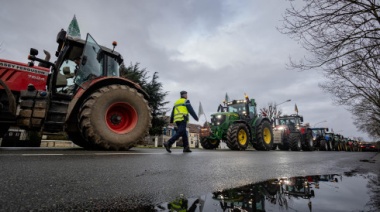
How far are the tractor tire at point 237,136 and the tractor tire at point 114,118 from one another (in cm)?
534

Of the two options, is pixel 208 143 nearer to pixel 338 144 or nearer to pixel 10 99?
pixel 10 99

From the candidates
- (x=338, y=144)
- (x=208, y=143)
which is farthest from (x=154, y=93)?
(x=338, y=144)

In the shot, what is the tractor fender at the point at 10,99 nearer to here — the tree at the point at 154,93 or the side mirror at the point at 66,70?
the side mirror at the point at 66,70

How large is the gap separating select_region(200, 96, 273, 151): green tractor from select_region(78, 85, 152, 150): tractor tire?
19.8 feet

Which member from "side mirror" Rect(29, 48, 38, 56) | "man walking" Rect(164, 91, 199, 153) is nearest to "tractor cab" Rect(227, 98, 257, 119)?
"man walking" Rect(164, 91, 199, 153)

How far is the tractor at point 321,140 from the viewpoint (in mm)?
20922

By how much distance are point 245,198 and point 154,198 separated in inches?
18.0

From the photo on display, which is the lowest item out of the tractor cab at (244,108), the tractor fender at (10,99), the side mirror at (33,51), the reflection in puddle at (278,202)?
the reflection in puddle at (278,202)

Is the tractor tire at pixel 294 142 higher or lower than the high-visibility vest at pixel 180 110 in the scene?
lower

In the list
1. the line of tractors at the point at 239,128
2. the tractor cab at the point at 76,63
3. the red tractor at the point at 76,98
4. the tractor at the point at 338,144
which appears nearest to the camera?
the red tractor at the point at 76,98

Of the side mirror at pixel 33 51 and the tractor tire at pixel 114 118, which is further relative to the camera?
the tractor tire at pixel 114 118

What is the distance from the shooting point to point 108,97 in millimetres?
4844

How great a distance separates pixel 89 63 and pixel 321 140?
71.3 feet

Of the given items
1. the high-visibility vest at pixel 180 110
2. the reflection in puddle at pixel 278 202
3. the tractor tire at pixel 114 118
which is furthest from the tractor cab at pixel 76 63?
the reflection in puddle at pixel 278 202
